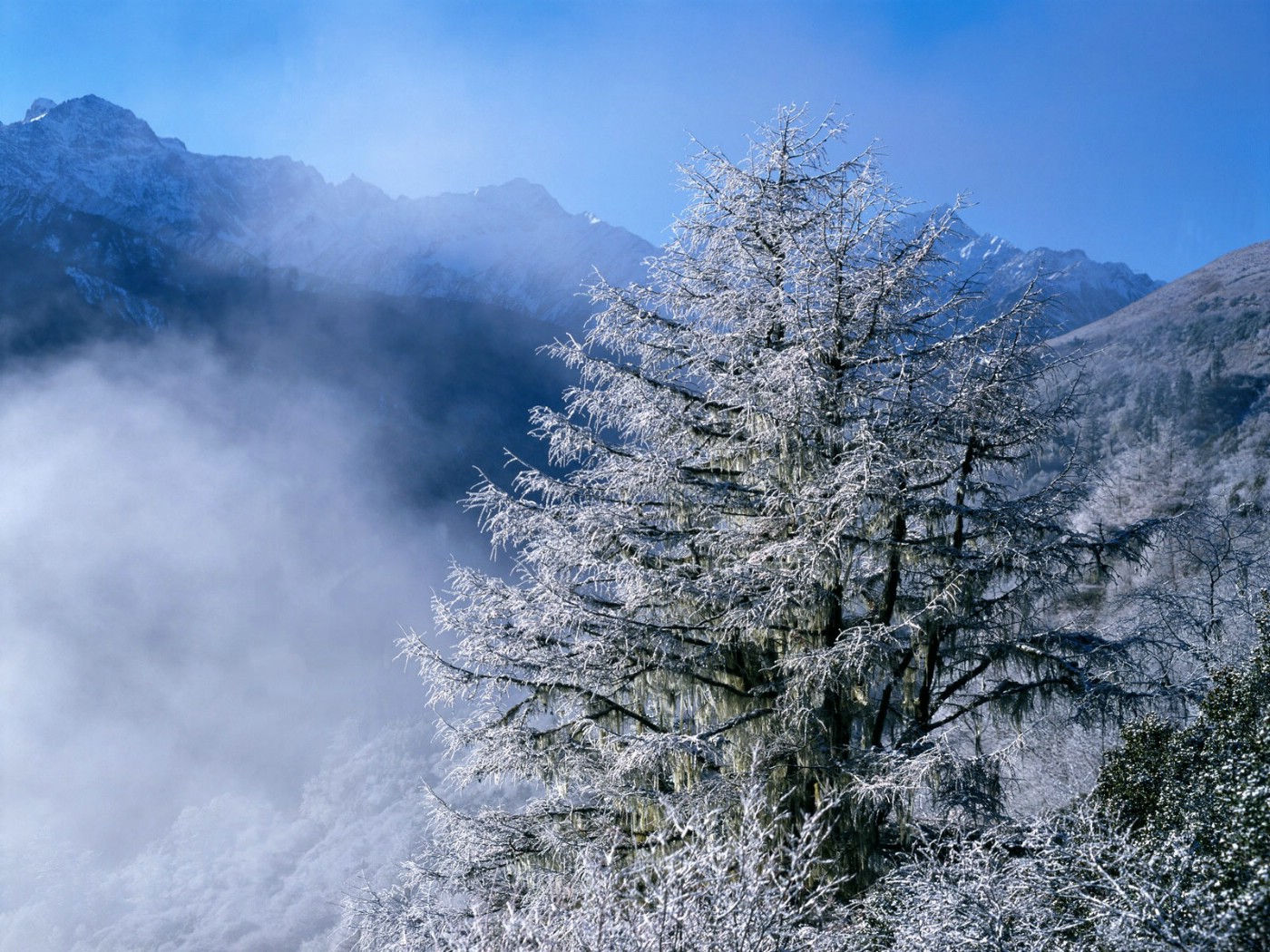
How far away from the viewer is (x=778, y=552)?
554 cm

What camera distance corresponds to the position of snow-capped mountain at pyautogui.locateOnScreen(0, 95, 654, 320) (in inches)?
4190

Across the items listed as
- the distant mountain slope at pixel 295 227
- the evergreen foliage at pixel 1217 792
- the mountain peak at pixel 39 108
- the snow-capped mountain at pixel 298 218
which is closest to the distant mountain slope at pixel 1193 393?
the evergreen foliage at pixel 1217 792

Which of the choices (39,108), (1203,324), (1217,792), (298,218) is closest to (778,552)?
(1217,792)

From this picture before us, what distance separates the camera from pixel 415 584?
278 feet

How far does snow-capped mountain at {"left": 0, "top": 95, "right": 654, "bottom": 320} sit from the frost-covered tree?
320 ft

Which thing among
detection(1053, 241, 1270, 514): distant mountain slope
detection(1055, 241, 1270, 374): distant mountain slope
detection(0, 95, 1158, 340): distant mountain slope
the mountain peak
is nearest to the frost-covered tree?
detection(1053, 241, 1270, 514): distant mountain slope

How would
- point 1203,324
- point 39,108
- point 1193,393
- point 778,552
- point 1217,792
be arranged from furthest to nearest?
1. point 39,108
2. point 1203,324
3. point 1193,393
4. point 778,552
5. point 1217,792

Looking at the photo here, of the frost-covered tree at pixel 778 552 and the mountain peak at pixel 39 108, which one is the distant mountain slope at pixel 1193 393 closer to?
the frost-covered tree at pixel 778 552

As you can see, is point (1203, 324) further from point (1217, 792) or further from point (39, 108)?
point (39, 108)

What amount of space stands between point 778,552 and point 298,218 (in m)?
138

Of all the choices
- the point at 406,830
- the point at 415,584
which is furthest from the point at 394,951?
the point at 415,584

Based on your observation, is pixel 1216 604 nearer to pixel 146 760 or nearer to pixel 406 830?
pixel 406 830

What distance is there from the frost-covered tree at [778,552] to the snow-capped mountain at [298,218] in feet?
320

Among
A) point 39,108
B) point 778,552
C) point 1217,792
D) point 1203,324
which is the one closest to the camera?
point 1217,792
